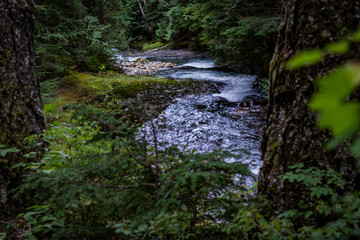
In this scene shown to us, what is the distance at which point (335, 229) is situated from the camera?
110 centimetres

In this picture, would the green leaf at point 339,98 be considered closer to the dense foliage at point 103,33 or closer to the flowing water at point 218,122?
the flowing water at point 218,122

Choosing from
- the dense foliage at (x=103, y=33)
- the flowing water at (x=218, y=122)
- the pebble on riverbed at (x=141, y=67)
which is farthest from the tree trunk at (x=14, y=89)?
the pebble on riverbed at (x=141, y=67)

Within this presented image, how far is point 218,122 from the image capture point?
248 inches

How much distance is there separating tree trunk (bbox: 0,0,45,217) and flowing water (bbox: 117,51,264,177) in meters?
2.21

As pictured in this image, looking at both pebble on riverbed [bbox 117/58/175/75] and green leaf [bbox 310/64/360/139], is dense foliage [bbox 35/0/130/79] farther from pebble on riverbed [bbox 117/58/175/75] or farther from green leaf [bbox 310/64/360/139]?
green leaf [bbox 310/64/360/139]

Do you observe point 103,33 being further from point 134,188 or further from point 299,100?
point 299,100

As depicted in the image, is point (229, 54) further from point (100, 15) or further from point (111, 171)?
point (111, 171)

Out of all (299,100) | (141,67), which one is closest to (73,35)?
(141,67)

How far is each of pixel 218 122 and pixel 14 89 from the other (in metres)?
5.04

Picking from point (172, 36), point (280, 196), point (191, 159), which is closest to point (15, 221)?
point (191, 159)

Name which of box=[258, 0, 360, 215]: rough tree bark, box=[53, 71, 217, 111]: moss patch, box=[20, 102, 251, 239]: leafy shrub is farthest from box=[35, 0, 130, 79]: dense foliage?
box=[258, 0, 360, 215]: rough tree bark

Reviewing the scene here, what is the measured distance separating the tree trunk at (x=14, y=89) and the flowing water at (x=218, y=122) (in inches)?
87.1

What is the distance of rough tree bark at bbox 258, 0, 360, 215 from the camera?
1.40 m

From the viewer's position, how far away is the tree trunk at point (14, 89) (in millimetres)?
2180
